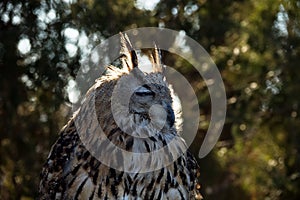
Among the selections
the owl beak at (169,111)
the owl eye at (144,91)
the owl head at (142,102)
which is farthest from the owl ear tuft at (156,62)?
the owl beak at (169,111)

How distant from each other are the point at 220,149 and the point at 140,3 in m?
2.29

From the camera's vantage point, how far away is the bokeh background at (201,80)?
26.3 feet

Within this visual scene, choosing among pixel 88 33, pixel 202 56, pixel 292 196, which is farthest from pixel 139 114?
pixel 292 196

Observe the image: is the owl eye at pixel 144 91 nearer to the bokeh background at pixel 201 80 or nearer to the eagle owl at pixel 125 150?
the eagle owl at pixel 125 150

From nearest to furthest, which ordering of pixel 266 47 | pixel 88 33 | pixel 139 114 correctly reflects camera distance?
pixel 139 114 < pixel 88 33 < pixel 266 47

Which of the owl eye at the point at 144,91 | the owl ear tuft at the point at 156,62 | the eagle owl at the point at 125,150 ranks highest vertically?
the owl ear tuft at the point at 156,62

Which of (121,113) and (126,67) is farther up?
(126,67)

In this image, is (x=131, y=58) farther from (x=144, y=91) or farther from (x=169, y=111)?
(x=169, y=111)

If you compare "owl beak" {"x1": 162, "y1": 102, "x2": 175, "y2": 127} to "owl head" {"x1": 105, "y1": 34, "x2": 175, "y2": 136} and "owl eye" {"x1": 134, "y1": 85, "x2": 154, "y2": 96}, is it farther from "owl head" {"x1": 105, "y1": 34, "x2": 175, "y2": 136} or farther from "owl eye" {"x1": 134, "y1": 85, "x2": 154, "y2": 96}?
"owl eye" {"x1": 134, "y1": 85, "x2": 154, "y2": 96}

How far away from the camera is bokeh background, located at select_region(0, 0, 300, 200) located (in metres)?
8.02

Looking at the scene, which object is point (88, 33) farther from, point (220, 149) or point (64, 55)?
point (220, 149)

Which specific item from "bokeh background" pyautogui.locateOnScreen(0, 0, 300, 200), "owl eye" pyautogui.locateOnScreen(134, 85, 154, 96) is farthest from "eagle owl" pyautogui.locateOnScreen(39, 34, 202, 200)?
"bokeh background" pyautogui.locateOnScreen(0, 0, 300, 200)

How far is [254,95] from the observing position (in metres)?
9.12

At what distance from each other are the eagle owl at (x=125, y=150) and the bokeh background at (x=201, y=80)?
2908 mm
